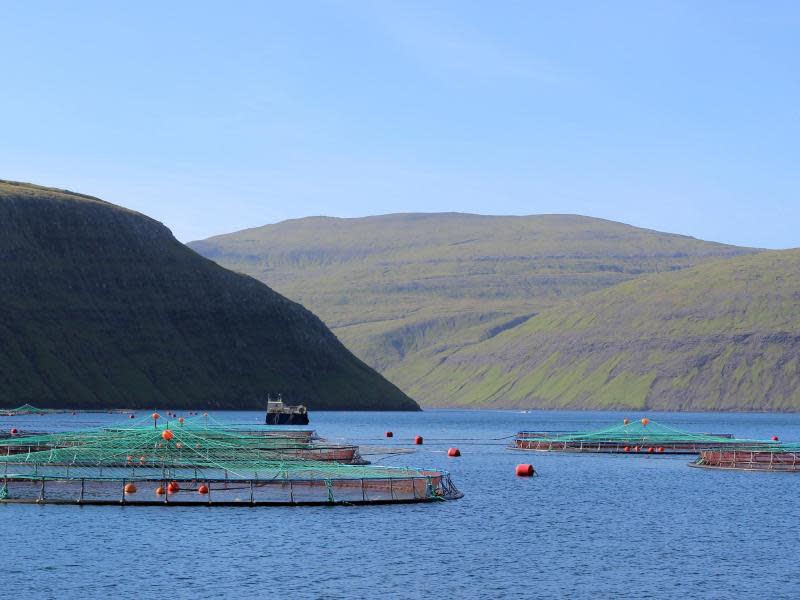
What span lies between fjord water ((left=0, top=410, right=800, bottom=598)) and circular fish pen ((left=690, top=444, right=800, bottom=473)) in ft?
83.4

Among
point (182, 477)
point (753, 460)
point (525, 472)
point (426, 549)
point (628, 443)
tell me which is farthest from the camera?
point (628, 443)

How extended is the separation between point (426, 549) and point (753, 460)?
228 ft

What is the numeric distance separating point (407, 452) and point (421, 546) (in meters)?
76.8

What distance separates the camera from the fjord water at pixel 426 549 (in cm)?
6128

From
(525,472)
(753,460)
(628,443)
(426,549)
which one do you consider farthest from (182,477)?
(628,443)

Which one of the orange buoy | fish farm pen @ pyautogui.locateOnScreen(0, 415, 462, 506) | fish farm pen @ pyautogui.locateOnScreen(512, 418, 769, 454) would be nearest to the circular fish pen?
fish farm pen @ pyautogui.locateOnScreen(512, 418, 769, 454)

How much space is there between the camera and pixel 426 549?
2835 inches

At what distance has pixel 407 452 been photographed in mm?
149750

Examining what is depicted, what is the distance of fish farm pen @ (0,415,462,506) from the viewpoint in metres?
90.4

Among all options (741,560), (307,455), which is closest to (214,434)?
(307,455)

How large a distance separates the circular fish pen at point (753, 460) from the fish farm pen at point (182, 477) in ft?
133

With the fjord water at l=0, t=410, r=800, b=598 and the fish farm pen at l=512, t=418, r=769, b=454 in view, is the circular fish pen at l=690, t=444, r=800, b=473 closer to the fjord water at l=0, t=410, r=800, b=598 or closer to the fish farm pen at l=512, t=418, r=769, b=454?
the fish farm pen at l=512, t=418, r=769, b=454

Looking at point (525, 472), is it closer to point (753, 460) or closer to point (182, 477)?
point (753, 460)

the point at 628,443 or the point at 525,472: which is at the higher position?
the point at 628,443
